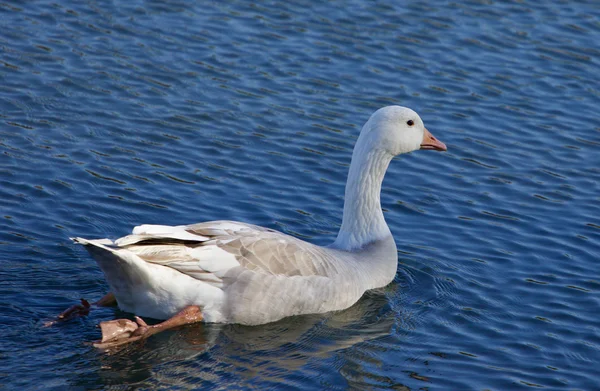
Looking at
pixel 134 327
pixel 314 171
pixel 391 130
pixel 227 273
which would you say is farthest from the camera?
pixel 314 171

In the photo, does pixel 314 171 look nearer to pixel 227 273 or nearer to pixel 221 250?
pixel 221 250

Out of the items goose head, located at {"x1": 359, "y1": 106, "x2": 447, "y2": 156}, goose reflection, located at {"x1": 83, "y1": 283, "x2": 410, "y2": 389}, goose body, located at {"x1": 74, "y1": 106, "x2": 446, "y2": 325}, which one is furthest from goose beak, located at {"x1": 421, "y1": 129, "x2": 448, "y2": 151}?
goose reflection, located at {"x1": 83, "y1": 283, "x2": 410, "y2": 389}

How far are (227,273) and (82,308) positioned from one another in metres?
1.38

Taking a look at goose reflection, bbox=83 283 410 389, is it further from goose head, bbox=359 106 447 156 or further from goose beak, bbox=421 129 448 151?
goose beak, bbox=421 129 448 151

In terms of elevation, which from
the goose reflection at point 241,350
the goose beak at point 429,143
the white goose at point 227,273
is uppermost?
the goose beak at point 429,143

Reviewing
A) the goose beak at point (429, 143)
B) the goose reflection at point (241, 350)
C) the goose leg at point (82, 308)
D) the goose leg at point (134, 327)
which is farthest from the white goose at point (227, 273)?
the goose beak at point (429, 143)

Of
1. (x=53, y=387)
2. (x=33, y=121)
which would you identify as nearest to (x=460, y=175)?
(x=33, y=121)

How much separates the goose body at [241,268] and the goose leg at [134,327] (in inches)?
4.3

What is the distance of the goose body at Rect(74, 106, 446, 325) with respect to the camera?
911 centimetres

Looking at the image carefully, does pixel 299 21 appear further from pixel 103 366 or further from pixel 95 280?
pixel 103 366

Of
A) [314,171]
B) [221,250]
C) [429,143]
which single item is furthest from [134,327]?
[314,171]

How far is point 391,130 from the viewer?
1084 centimetres

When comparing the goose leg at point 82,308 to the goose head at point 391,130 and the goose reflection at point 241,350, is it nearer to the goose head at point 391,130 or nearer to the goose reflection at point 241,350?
the goose reflection at point 241,350

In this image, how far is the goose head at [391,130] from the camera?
1084 cm
